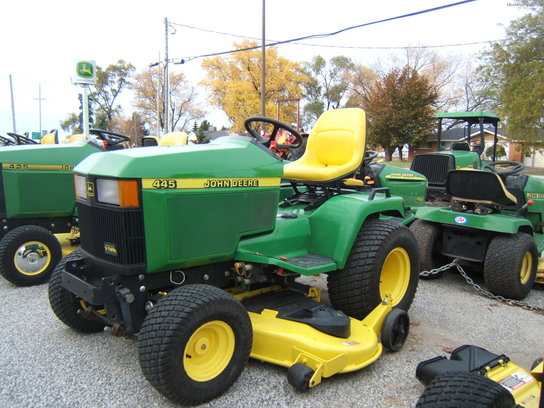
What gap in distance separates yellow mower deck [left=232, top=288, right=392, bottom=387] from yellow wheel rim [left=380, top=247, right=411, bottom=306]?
857 millimetres

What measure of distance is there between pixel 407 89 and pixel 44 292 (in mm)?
31003

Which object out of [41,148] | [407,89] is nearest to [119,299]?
[41,148]

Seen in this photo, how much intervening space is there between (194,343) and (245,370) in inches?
20.6

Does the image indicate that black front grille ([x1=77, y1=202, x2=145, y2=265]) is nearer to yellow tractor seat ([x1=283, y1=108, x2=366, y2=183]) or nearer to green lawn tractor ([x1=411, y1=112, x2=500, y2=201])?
yellow tractor seat ([x1=283, y1=108, x2=366, y2=183])

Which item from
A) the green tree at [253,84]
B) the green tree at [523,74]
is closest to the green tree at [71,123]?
the green tree at [253,84]

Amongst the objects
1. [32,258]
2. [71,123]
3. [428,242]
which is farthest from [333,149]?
[71,123]

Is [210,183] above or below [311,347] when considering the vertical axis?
above

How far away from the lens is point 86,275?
2799 millimetres

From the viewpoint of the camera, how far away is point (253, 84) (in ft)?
113

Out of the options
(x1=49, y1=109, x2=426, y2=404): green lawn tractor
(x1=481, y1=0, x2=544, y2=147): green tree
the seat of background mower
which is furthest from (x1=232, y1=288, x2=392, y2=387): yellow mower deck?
(x1=481, y1=0, x2=544, y2=147): green tree

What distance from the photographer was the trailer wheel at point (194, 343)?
222 centimetres

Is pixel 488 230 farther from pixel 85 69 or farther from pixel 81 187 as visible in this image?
pixel 85 69

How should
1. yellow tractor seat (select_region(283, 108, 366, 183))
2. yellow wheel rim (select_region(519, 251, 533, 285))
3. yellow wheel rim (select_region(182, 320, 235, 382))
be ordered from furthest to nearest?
1. yellow wheel rim (select_region(519, 251, 533, 285))
2. yellow tractor seat (select_region(283, 108, 366, 183))
3. yellow wheel rim (select_region(182, 320, 235, 382))

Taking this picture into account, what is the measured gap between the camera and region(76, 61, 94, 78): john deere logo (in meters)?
11.5
